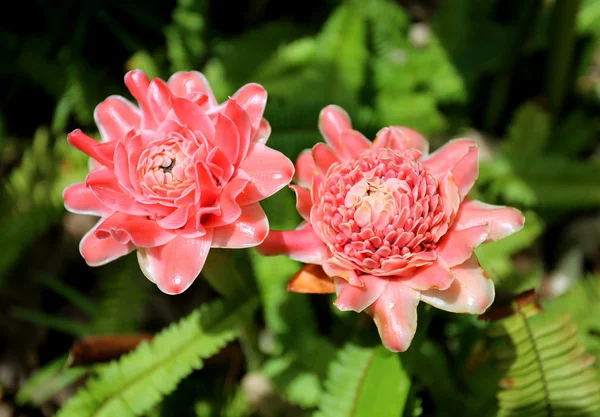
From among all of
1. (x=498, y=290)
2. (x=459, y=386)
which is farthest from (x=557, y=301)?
(x=459, y=386)

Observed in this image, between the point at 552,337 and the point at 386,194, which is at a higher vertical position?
the point at 386,194

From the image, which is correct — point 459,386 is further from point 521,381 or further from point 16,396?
point 16,396

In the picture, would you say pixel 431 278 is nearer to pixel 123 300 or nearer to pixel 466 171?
pixel 466 171

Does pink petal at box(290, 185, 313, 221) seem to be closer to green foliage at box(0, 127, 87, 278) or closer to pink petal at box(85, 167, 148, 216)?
pink petal at box(85, 167, 148, 216)

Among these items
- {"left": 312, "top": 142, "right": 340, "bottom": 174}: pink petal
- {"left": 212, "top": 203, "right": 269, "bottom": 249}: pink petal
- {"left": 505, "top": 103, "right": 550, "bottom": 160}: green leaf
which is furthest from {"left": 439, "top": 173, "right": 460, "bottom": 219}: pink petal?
{"left": 505, "top": 103, "right": 550, "bottom": 160}: green leaf

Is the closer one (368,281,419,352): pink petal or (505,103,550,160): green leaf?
(368,281,419,352): pink petal
